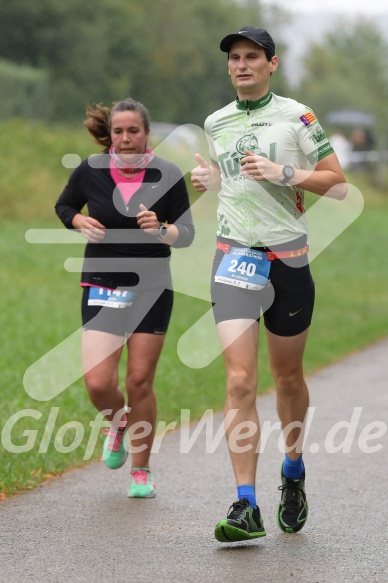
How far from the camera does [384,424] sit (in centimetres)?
976

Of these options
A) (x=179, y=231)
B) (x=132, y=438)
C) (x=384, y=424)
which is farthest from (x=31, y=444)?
(x=384, y=424)

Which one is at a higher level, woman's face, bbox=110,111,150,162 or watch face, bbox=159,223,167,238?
woman's face, bbox=110,111,150,162

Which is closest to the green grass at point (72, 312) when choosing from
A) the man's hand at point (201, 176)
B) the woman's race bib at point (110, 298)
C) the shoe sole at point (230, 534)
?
the woman's race bib at point (110, 298)

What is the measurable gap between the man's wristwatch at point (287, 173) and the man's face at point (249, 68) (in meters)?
0.42

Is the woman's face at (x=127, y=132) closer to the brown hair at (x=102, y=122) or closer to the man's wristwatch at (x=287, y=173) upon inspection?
the brown hair at (x=102, y=122)

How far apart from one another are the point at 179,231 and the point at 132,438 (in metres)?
1.20

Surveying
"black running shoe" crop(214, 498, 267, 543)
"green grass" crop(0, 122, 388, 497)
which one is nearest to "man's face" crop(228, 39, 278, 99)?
"black running shoe" crop(214, 498, 267, 543)

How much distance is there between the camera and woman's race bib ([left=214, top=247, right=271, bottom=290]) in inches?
238

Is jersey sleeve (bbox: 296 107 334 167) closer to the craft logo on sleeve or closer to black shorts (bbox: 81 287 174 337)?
the craft logo on sleeve

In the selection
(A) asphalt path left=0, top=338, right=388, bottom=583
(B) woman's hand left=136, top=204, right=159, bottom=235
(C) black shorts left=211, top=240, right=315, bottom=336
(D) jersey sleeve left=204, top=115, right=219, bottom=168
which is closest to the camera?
(A) asphalt path left=0, top=338, right=388, bottom=583

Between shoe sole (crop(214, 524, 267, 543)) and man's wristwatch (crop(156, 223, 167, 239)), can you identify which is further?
man's wristwatch (crop(156, 223, 167, 239))

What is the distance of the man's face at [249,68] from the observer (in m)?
6.06

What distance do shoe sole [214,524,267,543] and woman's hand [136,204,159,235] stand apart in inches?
68.8

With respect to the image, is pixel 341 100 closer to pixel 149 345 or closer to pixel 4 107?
pixel 4 107
